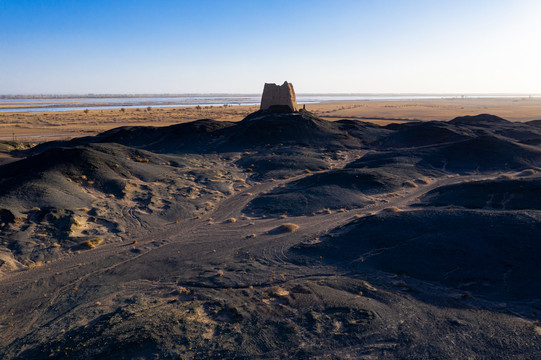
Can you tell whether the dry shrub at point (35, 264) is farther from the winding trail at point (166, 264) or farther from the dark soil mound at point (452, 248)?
the dark soil mound at point (452, 248)

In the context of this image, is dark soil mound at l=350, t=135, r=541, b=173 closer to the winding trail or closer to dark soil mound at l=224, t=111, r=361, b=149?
dark soil mound at l=224, t=111, r=361, b=149

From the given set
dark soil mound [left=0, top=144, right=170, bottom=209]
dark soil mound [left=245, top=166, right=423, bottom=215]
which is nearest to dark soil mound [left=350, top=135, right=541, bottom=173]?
dark soil mound [left=245, top=166, right=423, bottom=215]

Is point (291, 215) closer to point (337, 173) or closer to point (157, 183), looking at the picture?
point (337, 173)

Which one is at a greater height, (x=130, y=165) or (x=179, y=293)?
(x=130, y=165)

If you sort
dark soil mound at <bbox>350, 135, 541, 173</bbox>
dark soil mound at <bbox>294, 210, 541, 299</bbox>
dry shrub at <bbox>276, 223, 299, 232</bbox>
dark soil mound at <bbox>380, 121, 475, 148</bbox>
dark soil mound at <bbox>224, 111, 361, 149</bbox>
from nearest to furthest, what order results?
dark soil mound at <bbox>294, 210, 541, 299</bbox>, dry shrub at <bbox>276, 223, 299, 232</bbox>, dark soil mound at <bbox>350, 135, 541, 173</bbox>, dark soil mound at <bbox>224, 111, 361, 149</bbox>, dark soil mound at <bbox>380, 121, 475, 148</bbox>

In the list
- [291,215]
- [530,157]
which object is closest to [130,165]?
[291,215]

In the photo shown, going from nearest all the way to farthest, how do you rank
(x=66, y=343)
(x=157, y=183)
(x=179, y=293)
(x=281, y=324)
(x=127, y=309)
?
(x=66, y=343), (x=281, y=324), (x=127, y=309), (x=179, y=293), (x=157, y=183)

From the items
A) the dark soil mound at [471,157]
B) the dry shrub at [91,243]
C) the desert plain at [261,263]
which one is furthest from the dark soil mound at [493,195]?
the dry shrub at [91,243]
